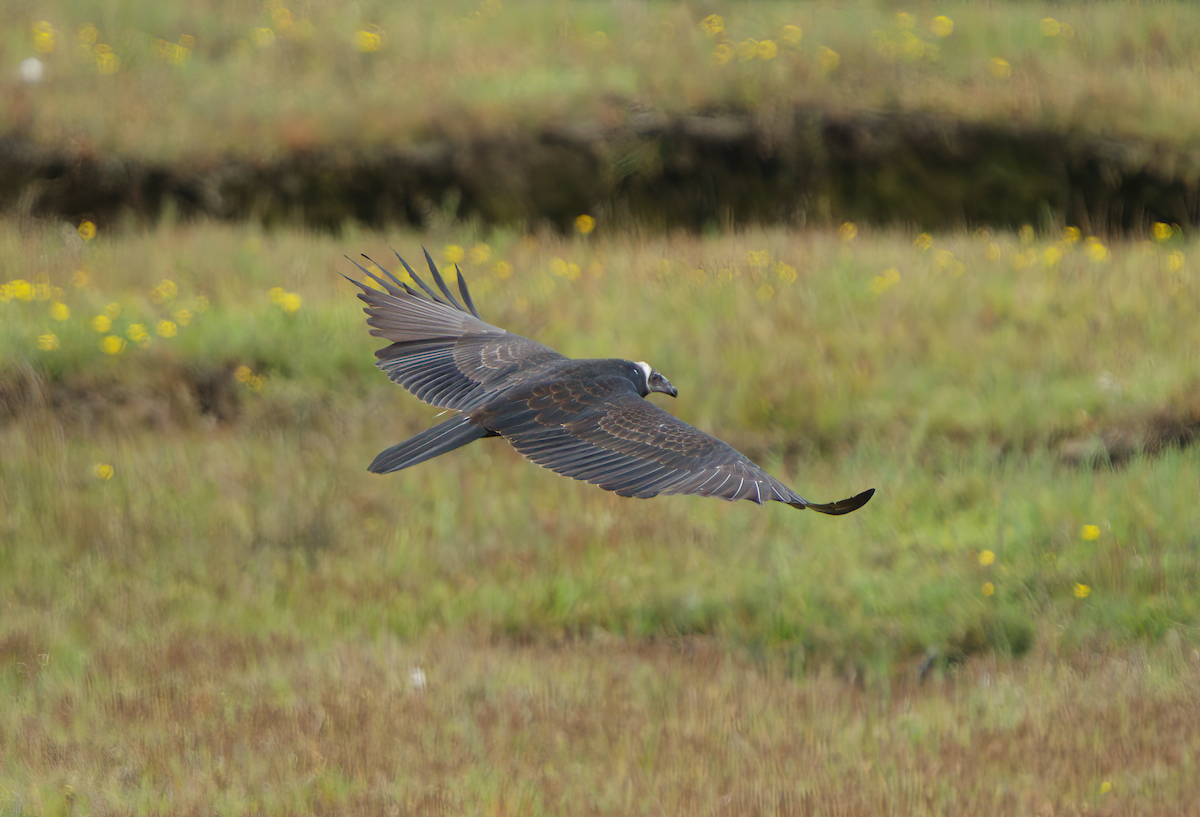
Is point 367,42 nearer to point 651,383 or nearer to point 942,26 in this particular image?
point 942,26

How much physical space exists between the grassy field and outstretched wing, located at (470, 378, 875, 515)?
1.16 metres

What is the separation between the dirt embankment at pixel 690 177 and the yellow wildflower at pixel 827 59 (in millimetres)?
922

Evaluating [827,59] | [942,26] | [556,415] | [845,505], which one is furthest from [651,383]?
[942,26]

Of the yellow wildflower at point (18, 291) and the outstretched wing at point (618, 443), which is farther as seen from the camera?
the yellow wildflower at point (18, 291)

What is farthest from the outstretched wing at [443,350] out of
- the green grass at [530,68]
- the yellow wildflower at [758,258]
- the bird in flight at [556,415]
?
the green grass at [530,68]

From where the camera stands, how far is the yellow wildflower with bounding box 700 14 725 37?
13.7 m

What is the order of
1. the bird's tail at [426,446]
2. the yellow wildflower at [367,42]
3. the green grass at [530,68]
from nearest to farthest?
the bird's tail at [426,446]
the green grass at [530,68]
the yellow wildflower at [367,42]

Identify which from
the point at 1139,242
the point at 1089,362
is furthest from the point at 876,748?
the point at 1139,242

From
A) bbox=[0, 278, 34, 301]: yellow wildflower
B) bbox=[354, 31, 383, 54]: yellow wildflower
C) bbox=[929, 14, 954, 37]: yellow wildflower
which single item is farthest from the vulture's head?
bbox=[929, 14, 954, 37]: yellow wildflower

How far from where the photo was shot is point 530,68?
12.7 metres

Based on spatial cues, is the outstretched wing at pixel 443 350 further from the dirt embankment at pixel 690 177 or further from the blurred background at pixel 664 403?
the dirt embankment at pixel 690 177

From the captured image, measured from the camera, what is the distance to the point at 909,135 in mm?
11828

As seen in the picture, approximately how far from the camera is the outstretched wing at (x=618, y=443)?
140 inches

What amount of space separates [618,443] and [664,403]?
356 centimetres
